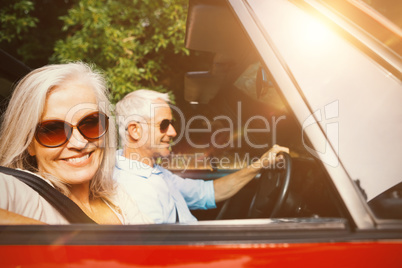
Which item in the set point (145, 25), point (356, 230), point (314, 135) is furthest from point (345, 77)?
point (145, 25)

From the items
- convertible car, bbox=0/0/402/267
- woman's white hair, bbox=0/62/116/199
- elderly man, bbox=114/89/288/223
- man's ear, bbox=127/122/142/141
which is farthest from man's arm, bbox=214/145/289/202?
woman's white hair, bbox=0/62/116/199

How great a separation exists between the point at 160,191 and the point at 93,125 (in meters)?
0.84

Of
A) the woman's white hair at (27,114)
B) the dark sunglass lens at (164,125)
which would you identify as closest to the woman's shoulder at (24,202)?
the woman's white hair at (27,114)

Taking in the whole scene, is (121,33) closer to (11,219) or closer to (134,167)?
(134,167)

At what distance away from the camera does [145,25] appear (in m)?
4.67

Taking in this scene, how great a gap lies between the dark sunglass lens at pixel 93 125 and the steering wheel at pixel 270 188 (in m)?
1.10

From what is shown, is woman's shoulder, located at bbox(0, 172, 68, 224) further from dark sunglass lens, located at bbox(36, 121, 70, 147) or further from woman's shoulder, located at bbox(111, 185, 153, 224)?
woman's shoulder, located at bbox(111, 185, 153, 224)

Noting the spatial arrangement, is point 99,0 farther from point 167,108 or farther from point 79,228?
point 79,228

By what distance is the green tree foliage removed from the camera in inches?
168

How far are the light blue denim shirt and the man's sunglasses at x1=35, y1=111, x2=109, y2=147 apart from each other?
65cm

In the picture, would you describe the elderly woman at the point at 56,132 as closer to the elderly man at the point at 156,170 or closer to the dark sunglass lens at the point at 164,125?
the elderly man at the point at 156,170

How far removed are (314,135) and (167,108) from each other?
157cm

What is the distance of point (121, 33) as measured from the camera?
14.4 feet

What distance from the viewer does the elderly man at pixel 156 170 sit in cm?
194
